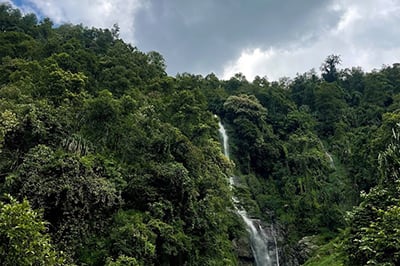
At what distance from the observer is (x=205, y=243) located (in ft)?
59.3

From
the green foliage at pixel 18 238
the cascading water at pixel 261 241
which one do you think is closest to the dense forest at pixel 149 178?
the green foliage at pixel 18 238

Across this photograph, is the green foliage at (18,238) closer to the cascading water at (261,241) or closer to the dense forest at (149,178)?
the dense forest at (149,178)

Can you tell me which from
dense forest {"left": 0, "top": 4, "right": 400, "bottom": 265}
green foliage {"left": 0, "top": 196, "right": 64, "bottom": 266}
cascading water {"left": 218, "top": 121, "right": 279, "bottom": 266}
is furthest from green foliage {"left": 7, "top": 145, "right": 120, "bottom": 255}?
cascading water {"left": 218, "top": 121, "right": 279, "bottom": 266}

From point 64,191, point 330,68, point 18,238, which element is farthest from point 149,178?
point 330,68

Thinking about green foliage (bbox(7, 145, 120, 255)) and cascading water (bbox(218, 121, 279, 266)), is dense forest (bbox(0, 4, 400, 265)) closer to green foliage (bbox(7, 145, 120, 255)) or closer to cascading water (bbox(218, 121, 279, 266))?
green foliage (bbox(7, 145, 120, 255))

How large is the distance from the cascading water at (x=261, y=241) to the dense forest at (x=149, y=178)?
0.71 m

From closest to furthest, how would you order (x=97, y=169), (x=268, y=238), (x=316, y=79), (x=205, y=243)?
(x=97, y=169) → (x=205, y=243) → (x=268, y=238) → (x=316, y=79)

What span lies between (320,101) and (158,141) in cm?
3165

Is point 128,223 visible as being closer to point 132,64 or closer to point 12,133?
point 12,133

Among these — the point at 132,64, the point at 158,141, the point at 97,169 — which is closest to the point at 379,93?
the point at 132,64

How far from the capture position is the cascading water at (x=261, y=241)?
2673 cm

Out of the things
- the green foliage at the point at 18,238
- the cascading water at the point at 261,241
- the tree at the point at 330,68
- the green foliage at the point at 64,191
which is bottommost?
the cascading water at the point at 261,241

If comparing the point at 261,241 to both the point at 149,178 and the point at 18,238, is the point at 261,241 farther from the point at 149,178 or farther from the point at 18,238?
the point at 18,238

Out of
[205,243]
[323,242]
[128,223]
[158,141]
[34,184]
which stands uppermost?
[158,141]
